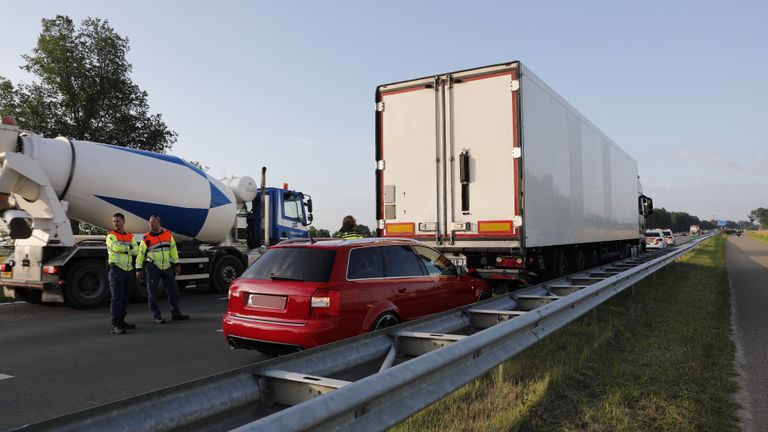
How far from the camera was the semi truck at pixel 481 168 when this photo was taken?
8648 millimetres

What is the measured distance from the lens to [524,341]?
4.23 m

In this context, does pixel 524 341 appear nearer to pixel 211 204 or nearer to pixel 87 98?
pixel 211 204

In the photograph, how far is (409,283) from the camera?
590cm

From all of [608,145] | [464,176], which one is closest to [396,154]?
[464,176]

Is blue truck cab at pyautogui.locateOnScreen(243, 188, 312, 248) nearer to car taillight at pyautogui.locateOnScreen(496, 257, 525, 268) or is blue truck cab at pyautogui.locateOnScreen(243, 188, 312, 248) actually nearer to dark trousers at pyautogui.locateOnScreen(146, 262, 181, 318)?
dark trousers at pyautogui.locateOnScreen(146, 262, 181, 318)

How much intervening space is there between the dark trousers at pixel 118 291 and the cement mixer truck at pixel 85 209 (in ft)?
8.82

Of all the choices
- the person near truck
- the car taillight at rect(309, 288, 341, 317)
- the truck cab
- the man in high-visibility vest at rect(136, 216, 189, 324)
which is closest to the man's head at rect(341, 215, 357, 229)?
the person near truck

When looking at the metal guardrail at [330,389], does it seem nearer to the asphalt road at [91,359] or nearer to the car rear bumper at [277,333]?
the car rear bumper at [277,333]

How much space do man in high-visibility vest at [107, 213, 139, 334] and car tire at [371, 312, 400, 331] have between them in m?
4.55

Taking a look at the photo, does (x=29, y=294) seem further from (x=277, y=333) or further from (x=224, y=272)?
(x=277, y=333)

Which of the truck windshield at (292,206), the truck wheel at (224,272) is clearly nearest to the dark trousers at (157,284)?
the truck wheel at (224,272)

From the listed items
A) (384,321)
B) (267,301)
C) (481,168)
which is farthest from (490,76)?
(267,301)

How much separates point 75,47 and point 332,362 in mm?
33949

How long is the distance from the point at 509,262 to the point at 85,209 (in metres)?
8.38
